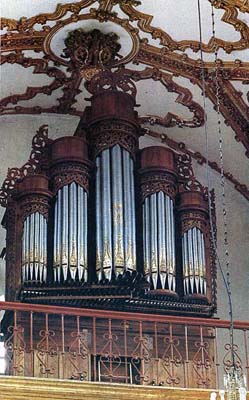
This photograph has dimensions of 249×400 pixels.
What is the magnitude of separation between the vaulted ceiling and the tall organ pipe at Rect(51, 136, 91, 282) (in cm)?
112

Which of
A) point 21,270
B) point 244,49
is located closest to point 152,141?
point 244,49

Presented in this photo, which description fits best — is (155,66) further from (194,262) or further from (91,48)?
(194,262)

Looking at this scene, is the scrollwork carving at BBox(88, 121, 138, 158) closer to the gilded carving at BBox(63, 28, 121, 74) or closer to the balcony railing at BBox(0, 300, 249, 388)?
the gilded carving at BBox(63, 28, 121, 74)

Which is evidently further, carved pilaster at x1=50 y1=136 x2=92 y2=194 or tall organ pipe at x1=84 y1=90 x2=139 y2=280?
carved pilaster at x1=50 y1=136 x2=92 y2=194

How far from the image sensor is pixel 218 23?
11891mm

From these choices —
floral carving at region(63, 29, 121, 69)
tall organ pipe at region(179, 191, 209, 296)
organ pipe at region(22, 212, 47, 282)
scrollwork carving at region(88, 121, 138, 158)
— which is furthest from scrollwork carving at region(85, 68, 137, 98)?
organ pipe at region(22, 212, 47, 282)

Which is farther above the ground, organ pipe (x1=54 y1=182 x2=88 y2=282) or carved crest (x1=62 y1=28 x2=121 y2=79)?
carved crest (x1=62 y1=28 x2=121 y2=79)

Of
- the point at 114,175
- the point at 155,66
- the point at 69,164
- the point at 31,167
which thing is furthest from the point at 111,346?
the point at 155,66

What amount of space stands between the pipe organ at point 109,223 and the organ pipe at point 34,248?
11 mm

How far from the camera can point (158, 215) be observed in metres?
12.1

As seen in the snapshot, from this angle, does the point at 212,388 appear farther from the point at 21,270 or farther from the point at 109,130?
the point at 109,130

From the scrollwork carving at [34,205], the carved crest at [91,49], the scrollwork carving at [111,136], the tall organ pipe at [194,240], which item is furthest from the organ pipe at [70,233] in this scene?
the carved crest at [91,49]

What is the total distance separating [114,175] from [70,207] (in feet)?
2.20

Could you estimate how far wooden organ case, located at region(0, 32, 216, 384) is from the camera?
37.3 feet
